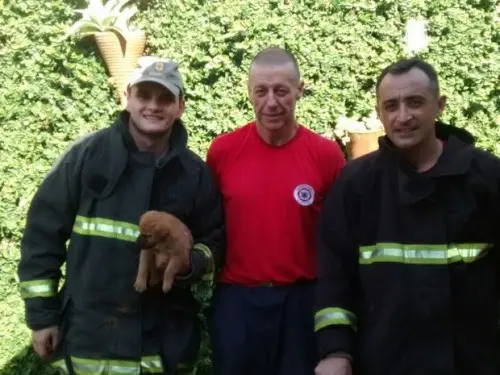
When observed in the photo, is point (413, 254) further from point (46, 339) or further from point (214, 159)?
point (46, 339)

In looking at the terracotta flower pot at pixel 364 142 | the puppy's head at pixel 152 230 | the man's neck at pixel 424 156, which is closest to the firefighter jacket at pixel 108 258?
the puppy's head at pixel 152 230

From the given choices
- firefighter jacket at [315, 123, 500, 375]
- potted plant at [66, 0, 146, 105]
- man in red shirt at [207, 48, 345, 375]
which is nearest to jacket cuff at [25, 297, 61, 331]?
man in red shirt at [207, 48, 345, 375]

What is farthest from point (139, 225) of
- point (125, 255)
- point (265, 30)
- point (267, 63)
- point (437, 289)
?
point (265, 30)

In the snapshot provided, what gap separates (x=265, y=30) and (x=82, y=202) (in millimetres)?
3530

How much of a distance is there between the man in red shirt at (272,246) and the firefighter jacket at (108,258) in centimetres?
19

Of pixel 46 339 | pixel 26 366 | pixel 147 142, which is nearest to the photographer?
pixel 46 339

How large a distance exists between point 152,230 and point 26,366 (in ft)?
9.36

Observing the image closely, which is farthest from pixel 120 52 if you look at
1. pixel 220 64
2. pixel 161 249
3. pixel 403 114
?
pixel 403 114

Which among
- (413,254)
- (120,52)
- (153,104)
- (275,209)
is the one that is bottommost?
(413,254)

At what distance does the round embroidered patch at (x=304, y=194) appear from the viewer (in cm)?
325

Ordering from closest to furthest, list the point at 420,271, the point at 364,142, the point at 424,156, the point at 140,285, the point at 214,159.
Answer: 1. the point at 420,271
2. the point at 424,156
3. the point at 140,285
4. the point at 214,159
5. the point at 364,142

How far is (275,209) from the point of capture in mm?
3240

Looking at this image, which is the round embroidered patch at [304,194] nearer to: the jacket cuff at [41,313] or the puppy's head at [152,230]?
the puppy's head at [152,230]

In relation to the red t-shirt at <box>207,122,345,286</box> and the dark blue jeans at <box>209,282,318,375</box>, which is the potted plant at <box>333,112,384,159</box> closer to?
the red t-shirt at <box>207,122,345,286</box>
